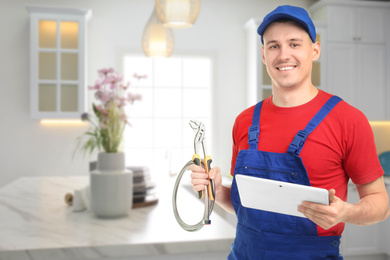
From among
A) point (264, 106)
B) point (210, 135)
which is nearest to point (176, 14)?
point (264, 106)

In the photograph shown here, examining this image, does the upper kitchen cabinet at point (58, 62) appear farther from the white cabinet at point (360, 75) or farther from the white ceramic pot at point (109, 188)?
the white cabinet at point (360, 75)

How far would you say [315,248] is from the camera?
2.59 feet

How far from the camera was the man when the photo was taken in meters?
0.77

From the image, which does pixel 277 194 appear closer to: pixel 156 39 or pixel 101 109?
pixel 101 109

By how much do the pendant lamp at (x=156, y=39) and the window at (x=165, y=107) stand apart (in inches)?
67.6

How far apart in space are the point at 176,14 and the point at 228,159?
2.55 meters

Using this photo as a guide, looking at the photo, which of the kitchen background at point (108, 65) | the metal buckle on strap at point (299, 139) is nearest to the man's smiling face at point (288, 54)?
the metal buckle on strap at point (299, 139)

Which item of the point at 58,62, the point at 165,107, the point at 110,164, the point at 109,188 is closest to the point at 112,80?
the point at 110,164

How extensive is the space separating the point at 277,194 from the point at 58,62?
11.8 ft

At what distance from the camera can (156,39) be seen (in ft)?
8.98

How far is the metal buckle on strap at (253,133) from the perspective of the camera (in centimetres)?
84

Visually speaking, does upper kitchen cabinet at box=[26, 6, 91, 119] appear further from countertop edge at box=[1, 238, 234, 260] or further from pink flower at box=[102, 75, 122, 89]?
countertop edge at box=[1, 238, 234, 260]

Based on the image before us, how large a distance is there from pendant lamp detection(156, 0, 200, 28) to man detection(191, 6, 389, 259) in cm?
138

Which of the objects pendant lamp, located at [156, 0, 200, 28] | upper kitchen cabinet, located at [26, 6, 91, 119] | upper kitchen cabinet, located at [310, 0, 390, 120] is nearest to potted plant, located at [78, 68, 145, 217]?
pendant lamp, located at [156, 0, 200, 28]
